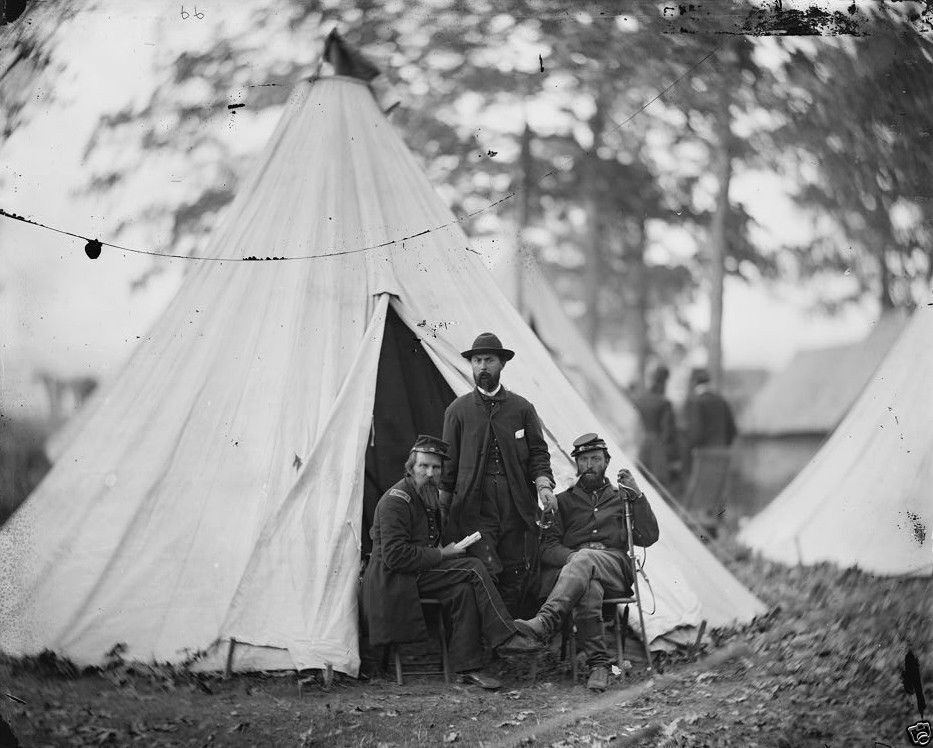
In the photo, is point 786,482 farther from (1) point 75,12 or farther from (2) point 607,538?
(1) point 75,12

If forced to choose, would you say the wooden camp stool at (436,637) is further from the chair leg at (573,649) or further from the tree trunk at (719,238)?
the tree trunk at (719,238)

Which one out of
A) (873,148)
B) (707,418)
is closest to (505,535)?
(873,148)

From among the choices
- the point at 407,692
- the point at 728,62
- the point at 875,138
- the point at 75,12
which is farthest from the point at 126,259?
the point at 875,138

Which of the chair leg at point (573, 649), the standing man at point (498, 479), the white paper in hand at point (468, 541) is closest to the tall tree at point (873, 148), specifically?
the standing man at point (498, 479)

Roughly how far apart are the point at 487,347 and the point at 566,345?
88.1 inches

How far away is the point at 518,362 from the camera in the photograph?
5.04 m

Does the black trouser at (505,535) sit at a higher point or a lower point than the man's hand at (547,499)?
lower

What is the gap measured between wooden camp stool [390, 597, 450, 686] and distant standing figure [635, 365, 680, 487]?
3902mm

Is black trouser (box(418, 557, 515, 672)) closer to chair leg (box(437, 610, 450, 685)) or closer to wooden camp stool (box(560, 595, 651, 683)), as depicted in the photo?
chair leg (box(437, 610, 450, 685))

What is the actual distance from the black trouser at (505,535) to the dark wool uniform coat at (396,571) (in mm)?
358

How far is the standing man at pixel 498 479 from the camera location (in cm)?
→ 461

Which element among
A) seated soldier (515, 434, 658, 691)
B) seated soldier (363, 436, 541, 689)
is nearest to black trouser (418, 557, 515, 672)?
seated soldier (363, 436, 541, 689)

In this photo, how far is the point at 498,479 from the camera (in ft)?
15.3

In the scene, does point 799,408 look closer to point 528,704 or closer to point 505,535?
point 505,535
